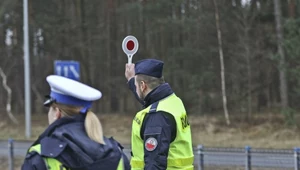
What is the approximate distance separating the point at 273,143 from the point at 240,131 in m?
4.46

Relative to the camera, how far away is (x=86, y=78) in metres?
39.5

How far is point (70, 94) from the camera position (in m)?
3.20

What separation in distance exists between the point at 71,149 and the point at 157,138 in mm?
1545

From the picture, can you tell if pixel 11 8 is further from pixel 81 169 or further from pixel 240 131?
pixel 81 169

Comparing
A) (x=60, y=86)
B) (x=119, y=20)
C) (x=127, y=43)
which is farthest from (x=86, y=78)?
(x=60, y=86)

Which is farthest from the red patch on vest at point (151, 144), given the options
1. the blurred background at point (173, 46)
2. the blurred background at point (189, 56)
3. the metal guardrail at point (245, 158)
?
the blurred background at point (173, 46)

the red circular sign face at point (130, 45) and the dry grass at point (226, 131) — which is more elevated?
the red circular sign face at point (130, 45)

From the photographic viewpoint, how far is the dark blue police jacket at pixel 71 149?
3051mm

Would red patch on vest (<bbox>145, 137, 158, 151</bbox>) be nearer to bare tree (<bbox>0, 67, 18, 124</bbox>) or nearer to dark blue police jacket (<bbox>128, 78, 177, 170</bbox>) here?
dark blue police jacket (<bbox>128, 78, 177, 170</bbox>)

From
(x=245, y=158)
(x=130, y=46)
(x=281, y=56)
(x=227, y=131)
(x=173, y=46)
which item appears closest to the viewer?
(x=130, y=46)

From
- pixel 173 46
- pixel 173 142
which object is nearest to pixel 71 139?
pixel 173 142

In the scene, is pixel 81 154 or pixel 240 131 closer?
pixel 81 154

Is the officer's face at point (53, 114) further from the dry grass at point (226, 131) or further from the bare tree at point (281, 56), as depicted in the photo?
the bare tree at point (281, 56)

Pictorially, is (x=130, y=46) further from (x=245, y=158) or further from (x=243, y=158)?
(x=243, y=158)
